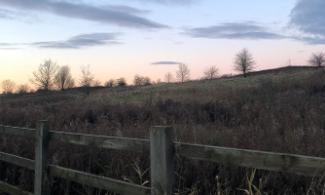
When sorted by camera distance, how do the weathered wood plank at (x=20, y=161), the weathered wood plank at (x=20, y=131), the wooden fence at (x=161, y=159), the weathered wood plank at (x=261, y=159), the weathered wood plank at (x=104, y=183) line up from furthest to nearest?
the weathered wood plank at (x=20, y=131)
the weathered wood plank at (x=20, y=161)
the weathered wood plank at (x=104, y=183)
the wooden fence at (x=161, y=159)
the weathered wood plank at (x=261, y=159)

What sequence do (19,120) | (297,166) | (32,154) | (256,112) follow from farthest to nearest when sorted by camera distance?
(19,120), (256,112), (32,154), (297,166)

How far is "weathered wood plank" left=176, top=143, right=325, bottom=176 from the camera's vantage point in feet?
11.7

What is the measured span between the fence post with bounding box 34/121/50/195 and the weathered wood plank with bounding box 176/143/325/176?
2844mm

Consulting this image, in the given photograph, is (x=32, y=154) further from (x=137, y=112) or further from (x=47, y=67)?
(x=47, y=67)

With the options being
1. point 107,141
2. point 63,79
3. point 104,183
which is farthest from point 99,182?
point 63,79

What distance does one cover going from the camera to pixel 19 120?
45.4 feet

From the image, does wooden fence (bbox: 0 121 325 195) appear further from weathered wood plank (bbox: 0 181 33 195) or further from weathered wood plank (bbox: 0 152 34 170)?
weathered wood plank (bbox: 0 181 33 195)

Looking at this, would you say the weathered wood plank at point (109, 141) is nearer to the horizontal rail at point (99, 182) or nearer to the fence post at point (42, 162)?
the fence post at point (42, 162)

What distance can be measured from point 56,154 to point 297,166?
5001 mm

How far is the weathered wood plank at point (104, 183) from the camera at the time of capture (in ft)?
16.0

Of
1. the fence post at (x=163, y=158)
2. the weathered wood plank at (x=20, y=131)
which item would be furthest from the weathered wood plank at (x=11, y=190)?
the fence post at (x=163, y=158)

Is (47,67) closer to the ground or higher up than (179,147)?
higher up

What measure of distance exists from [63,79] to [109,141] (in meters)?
127

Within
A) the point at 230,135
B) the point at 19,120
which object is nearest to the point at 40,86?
the point at 19,120
